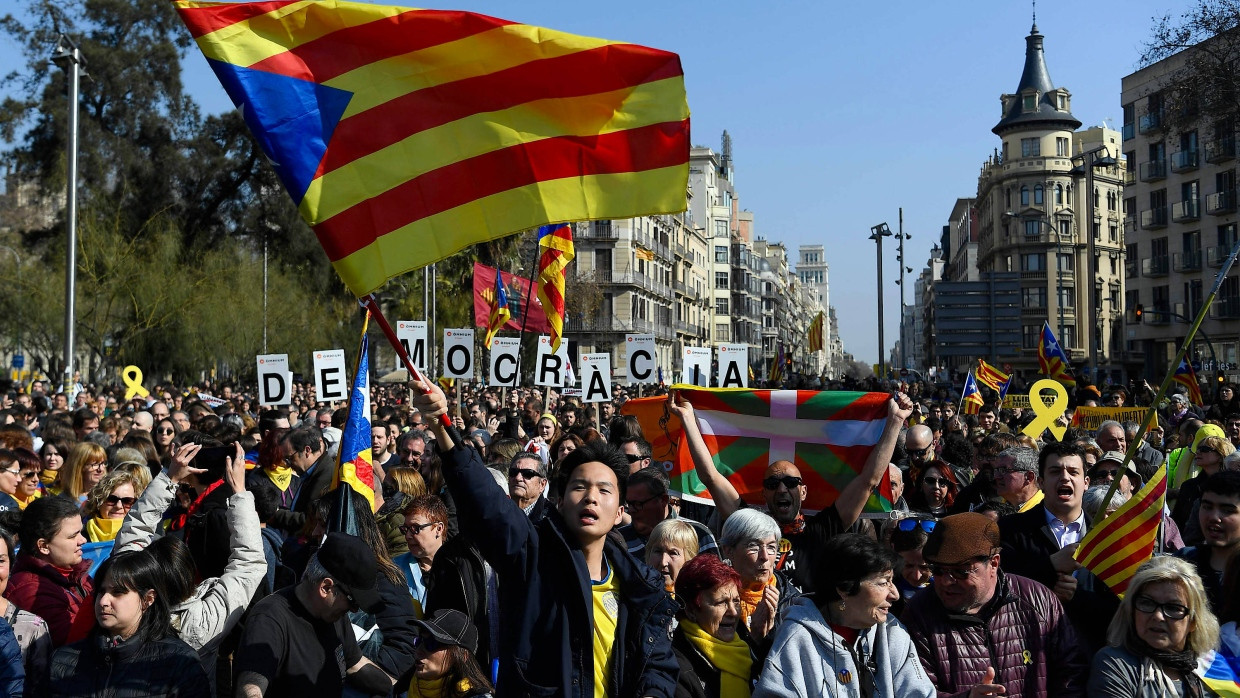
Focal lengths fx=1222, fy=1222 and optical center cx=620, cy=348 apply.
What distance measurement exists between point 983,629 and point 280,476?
17.8 feet

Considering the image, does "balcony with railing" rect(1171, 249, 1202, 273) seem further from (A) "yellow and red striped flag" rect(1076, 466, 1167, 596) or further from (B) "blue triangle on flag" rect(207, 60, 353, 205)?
(B) "blue triangle on flag" rect(207, 60, 353, 205)

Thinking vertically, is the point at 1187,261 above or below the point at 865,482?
above

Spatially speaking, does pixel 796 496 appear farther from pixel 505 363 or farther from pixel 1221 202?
pixel 1221 202

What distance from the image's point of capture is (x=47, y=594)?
17.0 feet

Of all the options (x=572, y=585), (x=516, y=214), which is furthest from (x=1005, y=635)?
(x=516, y=214)

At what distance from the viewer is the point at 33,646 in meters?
4.70

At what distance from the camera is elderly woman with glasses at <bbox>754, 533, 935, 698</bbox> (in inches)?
161

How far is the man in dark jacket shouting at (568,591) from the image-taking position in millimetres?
3824

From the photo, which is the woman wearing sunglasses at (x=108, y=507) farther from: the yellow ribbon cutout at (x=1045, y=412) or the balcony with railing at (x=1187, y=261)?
the balcony with railing at (x=1187, y=261)

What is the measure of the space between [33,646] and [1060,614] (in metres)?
3.90

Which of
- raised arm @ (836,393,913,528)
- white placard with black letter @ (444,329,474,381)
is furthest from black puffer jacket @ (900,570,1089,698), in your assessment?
white placard with black letter @ (444,329,474,381)

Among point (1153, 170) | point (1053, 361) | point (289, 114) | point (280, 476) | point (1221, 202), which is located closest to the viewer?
point (289, 114)

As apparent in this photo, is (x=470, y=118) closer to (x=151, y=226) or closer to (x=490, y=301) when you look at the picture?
(x=490, y=301)

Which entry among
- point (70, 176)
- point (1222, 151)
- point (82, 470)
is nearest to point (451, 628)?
point (82, 470)
